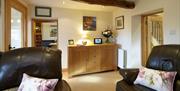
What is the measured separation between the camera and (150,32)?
4.95 m

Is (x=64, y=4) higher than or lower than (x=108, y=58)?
higher

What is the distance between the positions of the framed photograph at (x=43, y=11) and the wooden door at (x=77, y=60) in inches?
54.7

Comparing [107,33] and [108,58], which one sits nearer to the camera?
[108,58]

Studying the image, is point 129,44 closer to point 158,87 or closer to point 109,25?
point 109,25

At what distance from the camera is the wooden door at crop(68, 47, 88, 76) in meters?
4.71

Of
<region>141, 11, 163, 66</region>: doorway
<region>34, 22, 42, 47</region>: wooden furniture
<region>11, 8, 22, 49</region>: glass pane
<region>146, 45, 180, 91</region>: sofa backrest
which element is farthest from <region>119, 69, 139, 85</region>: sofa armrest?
<region>34, 22, 42, 47</region>: wooden furniture

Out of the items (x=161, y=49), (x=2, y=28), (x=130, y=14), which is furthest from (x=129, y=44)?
(x=2, y=28)

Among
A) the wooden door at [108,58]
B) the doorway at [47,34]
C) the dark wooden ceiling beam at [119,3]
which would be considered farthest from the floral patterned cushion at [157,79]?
the doorway at [47,34]

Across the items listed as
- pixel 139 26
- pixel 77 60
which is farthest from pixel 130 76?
pixel 139 26

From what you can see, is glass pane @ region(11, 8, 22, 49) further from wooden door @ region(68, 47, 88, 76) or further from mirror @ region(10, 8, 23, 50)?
wooden door @ region(68, 47, 88, 76)

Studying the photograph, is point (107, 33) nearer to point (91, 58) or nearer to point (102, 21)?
point (102, 21)

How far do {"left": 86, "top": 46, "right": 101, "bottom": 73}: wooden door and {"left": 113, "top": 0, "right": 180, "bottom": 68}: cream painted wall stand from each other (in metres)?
0.93

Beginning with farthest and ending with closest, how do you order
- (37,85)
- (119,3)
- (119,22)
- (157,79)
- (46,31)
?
(46,31) < (119,22) < (119,3) < (157,79) < (37,85)

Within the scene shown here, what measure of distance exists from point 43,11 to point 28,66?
3.53 m
